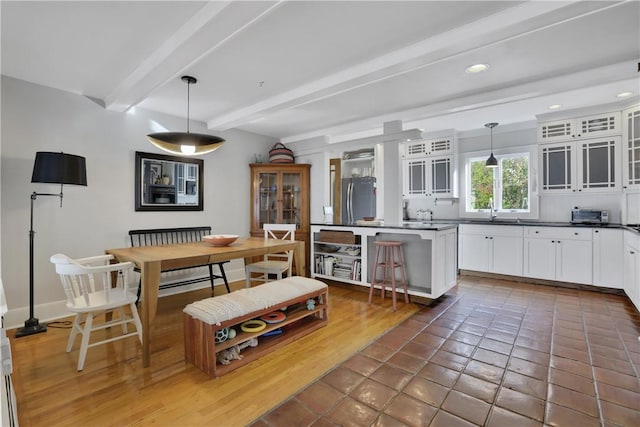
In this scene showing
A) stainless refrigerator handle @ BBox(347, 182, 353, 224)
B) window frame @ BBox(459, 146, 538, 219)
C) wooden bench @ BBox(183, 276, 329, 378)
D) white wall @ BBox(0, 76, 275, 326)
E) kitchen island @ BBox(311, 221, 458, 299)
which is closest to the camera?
wooden bench @ BBox(183, 276, 329, 378)

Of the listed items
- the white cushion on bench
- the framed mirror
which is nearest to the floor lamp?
the framed mirror

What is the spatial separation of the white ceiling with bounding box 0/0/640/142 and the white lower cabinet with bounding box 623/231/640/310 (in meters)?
1.63

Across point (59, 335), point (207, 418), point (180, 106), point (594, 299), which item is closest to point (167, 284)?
point (59, 335)

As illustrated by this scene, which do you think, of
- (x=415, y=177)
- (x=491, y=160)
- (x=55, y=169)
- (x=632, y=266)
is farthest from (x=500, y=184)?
(x=55, y=169)

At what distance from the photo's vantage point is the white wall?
2.89 metres

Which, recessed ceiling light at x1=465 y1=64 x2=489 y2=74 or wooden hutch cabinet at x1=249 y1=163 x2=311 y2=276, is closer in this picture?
recessed ceiling light at x1=465 y1=64 x2=489 y2=74

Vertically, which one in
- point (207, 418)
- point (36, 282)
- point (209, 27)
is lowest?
point (207, 418)

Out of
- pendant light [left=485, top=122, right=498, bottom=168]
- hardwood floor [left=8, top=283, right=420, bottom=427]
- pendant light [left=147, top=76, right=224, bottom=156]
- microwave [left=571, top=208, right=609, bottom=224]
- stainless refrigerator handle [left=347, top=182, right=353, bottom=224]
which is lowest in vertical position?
hardwood floor [left=8, top=283, right=420, bottom=427]

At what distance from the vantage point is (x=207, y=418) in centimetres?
163

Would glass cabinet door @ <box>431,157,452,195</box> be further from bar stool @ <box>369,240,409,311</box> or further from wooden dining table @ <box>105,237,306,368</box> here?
wooden dining table @ <box>105,237,306,368</box>

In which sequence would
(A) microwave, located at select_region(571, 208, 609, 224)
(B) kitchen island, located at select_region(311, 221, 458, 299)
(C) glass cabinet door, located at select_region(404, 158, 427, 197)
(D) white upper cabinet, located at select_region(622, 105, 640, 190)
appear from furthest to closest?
(C) glass cabinet door, located at select_region(404, 158, 427, 197) < (A) microwave, located at select_region(571, 208, 609, 224) < (D) white upper cabinet, located at select_region(622, 105, 640, 190) < (B) kitchen island, located at select_region(311, 221, 458, 299)

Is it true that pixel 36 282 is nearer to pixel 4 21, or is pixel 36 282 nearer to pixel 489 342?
pixel 4 21

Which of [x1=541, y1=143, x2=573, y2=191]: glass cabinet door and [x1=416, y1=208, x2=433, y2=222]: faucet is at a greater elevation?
[x1=541, y1=143, x2=573, y2=191]: glass cabinet door

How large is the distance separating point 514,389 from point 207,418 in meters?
1.81
